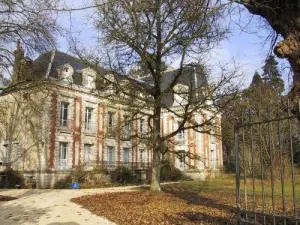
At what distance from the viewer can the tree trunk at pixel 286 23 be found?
20.5 ft

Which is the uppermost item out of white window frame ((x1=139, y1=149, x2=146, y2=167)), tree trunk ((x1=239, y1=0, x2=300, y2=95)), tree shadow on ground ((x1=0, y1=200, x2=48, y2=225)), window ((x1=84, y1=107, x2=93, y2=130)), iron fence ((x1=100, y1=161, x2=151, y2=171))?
window ((x1=84, y1=107, x2=93, y2=130))

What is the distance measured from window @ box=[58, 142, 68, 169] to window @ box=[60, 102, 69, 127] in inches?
61.5

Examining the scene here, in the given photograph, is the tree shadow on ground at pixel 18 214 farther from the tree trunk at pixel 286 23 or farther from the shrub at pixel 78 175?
the shrub at pixel 78 175

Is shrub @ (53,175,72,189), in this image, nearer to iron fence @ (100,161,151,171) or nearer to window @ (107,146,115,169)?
iron fence @ (100,161,151,171)

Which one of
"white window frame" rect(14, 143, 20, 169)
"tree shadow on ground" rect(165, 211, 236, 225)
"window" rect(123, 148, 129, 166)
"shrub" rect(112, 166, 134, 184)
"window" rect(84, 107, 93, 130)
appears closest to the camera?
"tree shadow on ground" rect(165, 211, 236, 225)

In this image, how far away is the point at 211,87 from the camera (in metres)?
15.9

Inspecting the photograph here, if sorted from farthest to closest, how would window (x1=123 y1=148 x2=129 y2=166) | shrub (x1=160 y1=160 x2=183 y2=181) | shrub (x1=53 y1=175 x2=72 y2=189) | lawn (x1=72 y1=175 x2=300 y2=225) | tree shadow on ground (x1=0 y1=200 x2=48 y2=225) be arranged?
window (x1=123 y1=148 x2=129 y2=166) < shrub (x1=160 y1=160 x2=183 y2=181) < shrub (x1=53 y1=175 x2=72 y2=189) < tree shadow on ground (x1=0 y1=200 x2=48 y2=225) < lawn (x1=72 y1=175 x2=300 y2=225)

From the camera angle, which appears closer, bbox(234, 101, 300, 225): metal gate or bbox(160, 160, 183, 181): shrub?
bbox(234, 101, 300, 225): metal gate

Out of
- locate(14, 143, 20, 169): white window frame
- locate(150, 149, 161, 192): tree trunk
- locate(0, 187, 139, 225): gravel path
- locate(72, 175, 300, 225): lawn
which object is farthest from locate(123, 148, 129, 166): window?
locate(0, 187, 139, 225): gravel path

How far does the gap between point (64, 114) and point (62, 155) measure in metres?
3.25

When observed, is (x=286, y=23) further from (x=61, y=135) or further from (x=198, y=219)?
(x=61, y=135)

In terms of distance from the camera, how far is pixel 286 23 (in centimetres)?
657

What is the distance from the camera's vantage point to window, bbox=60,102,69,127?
1131 inches

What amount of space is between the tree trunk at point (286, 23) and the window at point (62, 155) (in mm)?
23402
